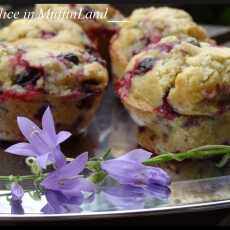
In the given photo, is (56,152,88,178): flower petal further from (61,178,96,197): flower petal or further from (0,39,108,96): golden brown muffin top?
(0,39,108,96): golden brown muffin top

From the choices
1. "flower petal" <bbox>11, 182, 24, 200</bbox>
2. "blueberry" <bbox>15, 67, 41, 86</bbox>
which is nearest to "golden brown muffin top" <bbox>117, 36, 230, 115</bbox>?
"blueberry" <bbox>15, 67, 41, 86</bbox>

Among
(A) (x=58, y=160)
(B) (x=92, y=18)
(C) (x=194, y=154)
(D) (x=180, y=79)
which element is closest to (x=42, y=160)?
(A) (x=58, y=160)

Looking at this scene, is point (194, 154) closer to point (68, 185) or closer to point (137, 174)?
point (137, 174)

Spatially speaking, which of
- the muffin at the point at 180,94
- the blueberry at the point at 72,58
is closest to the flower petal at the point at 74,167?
the muffin at the point at 180,94

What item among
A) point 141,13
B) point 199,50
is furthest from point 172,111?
point 141,13

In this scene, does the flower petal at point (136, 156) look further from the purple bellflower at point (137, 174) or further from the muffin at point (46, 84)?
the muffin at point (46, 84)
